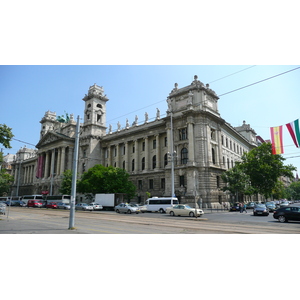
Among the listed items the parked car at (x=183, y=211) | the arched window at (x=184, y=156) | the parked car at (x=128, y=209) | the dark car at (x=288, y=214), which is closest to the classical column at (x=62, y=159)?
the arched window at (x=184, y=156)

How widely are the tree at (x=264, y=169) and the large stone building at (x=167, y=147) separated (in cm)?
525

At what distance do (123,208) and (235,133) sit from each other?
39339 mm

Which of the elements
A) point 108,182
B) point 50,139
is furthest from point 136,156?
point 50,139

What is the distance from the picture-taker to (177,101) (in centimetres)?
5019

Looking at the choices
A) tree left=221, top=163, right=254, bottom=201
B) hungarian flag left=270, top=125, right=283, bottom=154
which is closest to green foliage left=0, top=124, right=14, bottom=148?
hungarian flag left=270, top=125, right=283, bottom=154

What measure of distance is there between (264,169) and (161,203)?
976 inches

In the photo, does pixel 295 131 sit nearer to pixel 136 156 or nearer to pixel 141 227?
pixel 141 227

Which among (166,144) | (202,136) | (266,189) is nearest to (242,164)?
(266,189)

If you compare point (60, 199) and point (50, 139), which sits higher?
point (50, 139)

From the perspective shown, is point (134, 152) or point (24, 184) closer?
point (134, 152)

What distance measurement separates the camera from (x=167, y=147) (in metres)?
51.0

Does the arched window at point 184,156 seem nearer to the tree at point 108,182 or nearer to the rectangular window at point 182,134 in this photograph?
the rectangular window at point 182,134

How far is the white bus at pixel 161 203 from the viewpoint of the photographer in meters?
36.6

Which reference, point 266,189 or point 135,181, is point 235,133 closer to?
point 266,189
